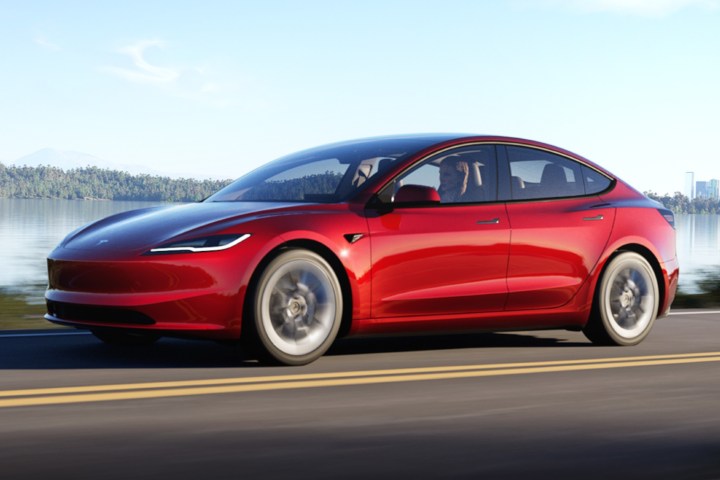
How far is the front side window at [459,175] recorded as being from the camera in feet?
25.8

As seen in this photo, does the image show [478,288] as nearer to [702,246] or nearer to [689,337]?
[689,337]

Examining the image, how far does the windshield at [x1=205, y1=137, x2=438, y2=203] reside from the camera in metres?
7.73

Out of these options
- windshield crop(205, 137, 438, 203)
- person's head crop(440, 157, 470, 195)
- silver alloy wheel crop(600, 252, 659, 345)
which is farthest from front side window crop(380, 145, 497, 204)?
silver alloy wheel crop(600, 252, 659, 345)

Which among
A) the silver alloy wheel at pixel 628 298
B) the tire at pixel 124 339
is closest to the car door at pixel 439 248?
the silver alloy wheel at pixel 628 298

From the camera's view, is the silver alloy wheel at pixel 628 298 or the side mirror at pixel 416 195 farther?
the silver alloy wheel at pixel 628 298

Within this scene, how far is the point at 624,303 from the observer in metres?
8.77

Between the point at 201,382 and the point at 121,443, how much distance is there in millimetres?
1687

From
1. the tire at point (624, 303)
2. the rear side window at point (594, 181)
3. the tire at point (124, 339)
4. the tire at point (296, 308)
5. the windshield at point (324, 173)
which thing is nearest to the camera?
the tire at point (296, 308)

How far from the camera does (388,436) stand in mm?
5047

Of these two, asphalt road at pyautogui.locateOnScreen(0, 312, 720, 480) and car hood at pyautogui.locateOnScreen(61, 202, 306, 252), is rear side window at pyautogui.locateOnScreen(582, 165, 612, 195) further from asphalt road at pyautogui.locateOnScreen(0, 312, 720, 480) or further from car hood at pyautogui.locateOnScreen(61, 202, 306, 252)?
car hood at pyautogui.locateOnScreen(61, 202, 306, 252)

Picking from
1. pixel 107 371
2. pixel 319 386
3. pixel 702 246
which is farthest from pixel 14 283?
pixel 702 246

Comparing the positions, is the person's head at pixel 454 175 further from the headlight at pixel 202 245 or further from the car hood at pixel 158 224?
the headlight at pixel 202 245

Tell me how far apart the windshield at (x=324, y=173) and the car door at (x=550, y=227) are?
86 cm

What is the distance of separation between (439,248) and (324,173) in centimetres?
98
